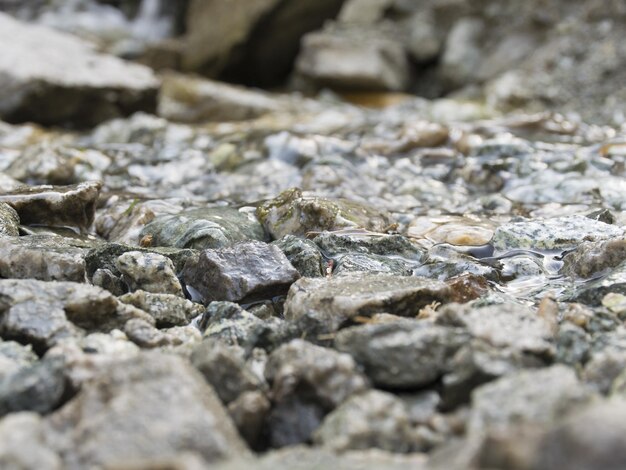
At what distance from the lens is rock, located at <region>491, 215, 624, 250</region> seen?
10.2ft

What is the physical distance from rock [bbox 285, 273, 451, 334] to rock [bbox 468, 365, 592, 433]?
651 millimetres

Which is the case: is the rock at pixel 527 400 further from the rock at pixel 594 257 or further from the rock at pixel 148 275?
the rock at pixel 148 275

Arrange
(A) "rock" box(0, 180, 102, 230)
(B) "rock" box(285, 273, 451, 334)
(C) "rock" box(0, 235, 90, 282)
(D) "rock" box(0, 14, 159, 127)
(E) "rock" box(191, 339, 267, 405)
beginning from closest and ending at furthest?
(E) "rock" box(191, 339, 267, 405), (B) "rock" box(285, 273, 451, 334), (C) "rock" box(0, 235, 90, 282), (A) "rock" box(0, 180, 102, 230), (D) "rock" box(0, 14, 159, 127)

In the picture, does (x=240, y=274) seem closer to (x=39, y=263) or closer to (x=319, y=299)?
(x=319, y=299)

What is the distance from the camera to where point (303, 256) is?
2826 millimetres

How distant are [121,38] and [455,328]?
1076cm

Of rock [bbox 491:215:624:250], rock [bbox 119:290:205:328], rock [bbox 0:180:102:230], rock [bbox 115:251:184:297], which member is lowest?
rock [bbox 0:180:102:230]

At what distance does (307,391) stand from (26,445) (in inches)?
25.3

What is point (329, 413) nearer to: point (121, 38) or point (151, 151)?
point (151, 151)

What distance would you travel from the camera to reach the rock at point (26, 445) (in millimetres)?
1316

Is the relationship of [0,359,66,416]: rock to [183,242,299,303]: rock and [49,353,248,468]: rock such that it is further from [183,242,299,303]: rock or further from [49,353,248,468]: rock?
[183,242,299,303]: rock

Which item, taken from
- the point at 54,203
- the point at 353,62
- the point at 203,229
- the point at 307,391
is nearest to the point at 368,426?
the point at 307,391

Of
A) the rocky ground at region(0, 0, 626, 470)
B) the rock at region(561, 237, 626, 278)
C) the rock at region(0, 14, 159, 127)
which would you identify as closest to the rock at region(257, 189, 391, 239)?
the rocky ground at region(0, 0, 626, 470)

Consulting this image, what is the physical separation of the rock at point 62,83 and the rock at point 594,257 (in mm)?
5093
